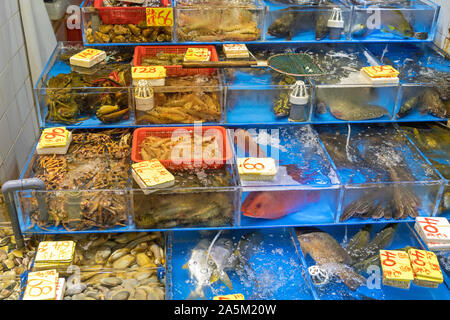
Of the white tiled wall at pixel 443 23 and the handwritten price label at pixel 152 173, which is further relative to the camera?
the white tiled wall at pixel 443 23

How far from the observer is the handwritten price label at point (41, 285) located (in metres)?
2.07

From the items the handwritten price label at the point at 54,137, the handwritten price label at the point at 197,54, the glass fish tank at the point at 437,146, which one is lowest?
the glass fish tank at the point at 437,146

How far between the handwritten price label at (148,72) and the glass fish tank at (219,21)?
432 millimetres

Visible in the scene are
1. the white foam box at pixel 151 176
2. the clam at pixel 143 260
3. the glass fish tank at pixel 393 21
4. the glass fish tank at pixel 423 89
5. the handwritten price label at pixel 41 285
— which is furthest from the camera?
the glass fish tank at pixel 393 21

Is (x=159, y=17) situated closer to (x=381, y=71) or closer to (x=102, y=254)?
(x=381, y=71)

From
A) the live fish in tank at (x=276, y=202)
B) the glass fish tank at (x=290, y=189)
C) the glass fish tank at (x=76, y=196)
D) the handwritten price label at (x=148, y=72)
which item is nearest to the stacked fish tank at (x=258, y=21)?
the handwritten price label at (x=148, y=72)

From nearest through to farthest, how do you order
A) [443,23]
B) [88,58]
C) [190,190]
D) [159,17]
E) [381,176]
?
[190,190]
[381,176]
[88,58]
[159,17]
[443,23]

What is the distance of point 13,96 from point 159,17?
1.13m

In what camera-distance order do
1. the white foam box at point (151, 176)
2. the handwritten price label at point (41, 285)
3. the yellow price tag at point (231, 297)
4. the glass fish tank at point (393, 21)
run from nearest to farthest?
the handwritten price label at point (41, 285) < the yellow price tag at point (231, 297) < the white foam box at point (151, 176) < the glass fish tank at point (393, 21)

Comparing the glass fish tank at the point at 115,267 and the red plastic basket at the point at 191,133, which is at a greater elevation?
the red plastic basket at the point at 191,133

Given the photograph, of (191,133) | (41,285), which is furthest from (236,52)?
(41,285)

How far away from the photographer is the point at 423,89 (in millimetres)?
2881

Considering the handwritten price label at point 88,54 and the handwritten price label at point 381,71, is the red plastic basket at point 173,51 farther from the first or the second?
the handwritten price label at point 381,71

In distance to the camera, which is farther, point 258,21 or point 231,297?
point 258,21
